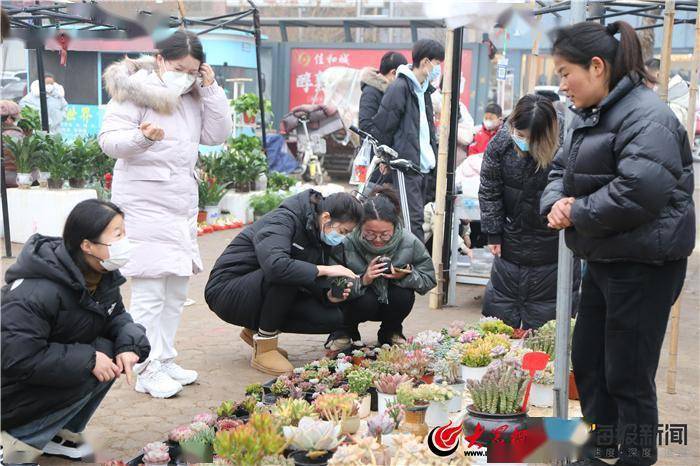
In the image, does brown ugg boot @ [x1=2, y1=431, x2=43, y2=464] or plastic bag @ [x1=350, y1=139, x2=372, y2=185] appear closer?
brown ugg boot @ [x1=2, y1=431, x2=43, y2=464]

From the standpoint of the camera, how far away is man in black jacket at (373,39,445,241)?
22.9 ft

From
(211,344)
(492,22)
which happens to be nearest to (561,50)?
(492,22)

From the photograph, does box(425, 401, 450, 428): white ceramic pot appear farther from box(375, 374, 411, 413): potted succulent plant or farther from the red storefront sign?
the red storefront sign

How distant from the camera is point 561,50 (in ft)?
10.6

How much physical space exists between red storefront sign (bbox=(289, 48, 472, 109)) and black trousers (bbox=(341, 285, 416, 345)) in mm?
13859

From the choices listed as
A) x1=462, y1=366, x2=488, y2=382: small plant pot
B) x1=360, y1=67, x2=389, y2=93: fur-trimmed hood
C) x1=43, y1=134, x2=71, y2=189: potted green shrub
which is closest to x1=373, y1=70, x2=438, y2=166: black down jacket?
x1=360, y1=67, x2=389, y2=93: fur-trimmed hood

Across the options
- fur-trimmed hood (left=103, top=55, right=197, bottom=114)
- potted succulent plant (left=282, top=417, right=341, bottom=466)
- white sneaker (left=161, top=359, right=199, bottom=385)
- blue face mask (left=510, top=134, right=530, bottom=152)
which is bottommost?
white sneaker (left=161, top=359, right=199, bottom=385)

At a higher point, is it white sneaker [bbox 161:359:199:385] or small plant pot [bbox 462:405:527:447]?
small plant pot [bbox 462:405:527:447]

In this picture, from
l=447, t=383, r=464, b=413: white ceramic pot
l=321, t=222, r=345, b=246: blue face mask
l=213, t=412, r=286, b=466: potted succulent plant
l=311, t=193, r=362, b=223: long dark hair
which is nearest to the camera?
l=213, t=412, r=286, b=466: potted succulent plant

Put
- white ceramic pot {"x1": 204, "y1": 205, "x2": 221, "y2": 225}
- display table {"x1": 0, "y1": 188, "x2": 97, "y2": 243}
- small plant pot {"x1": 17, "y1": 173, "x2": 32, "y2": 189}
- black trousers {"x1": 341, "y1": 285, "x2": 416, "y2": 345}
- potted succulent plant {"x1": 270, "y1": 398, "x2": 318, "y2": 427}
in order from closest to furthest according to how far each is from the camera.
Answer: potted succulent plant {"x1": 270, "y1": 398, "x2": 318, "y2": 427} → black trousers {"x1": 341, "y1": 285, "x2": 416, "y2": 345} → display table {"x1": 0, "y1": 188, "x2": 97, "y2": 243} → small plant pot {"x1": 17, "y1": 173, "x2": 32, "y2": 189} → white ceramic pot {"x1": 204, "y1": 205, "x2": 221, "y2": 225}

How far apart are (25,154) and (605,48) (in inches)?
292

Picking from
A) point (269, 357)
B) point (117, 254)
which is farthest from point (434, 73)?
point (117, 254)

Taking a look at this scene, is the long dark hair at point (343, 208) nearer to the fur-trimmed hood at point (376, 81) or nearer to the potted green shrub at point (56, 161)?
the fur-trimmed hood at point (376, 81)

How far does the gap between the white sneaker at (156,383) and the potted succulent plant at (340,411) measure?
4.18ft
